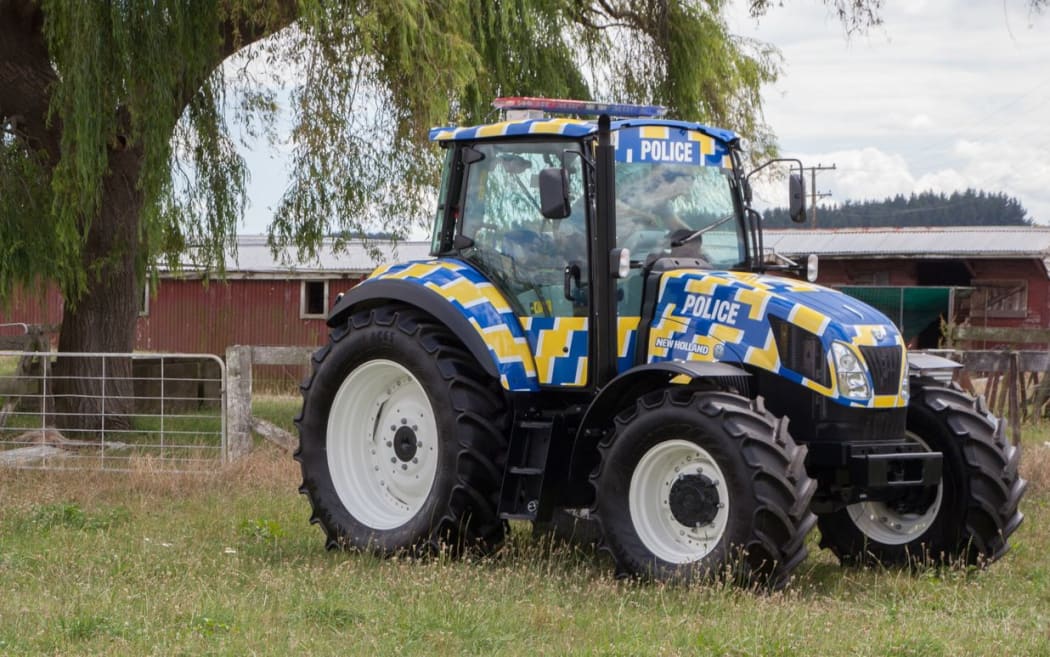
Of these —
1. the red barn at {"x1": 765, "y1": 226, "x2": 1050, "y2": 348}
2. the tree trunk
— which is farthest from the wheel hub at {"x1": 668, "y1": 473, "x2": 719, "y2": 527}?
the red barn at {"x1": 765, "y1": 226, "x2": 1050, "y2": 348}

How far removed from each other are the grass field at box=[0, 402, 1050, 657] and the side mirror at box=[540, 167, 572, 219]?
1.80m

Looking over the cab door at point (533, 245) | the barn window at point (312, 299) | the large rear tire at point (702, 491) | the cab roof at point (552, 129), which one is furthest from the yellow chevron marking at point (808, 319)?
the barn window at point (312, 299)

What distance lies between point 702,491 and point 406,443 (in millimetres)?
2121

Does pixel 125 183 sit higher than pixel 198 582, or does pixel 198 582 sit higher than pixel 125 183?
pixel 125 183

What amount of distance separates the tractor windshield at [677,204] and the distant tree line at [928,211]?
88726mm

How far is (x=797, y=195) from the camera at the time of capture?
Answer: 310 inches

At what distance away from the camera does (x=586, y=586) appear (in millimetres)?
7070

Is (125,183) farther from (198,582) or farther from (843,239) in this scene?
(843,239)

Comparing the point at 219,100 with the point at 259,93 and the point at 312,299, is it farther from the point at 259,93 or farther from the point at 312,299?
the point at 312,299

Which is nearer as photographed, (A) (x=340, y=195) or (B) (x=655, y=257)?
(B) (x=655, y=257)

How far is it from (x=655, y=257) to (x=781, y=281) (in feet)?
2.23

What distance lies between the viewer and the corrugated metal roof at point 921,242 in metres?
27.7

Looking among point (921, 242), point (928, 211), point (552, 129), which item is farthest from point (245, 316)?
point (928, 211)

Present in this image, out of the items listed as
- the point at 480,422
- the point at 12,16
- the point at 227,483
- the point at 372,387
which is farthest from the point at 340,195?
the point at 480,422
